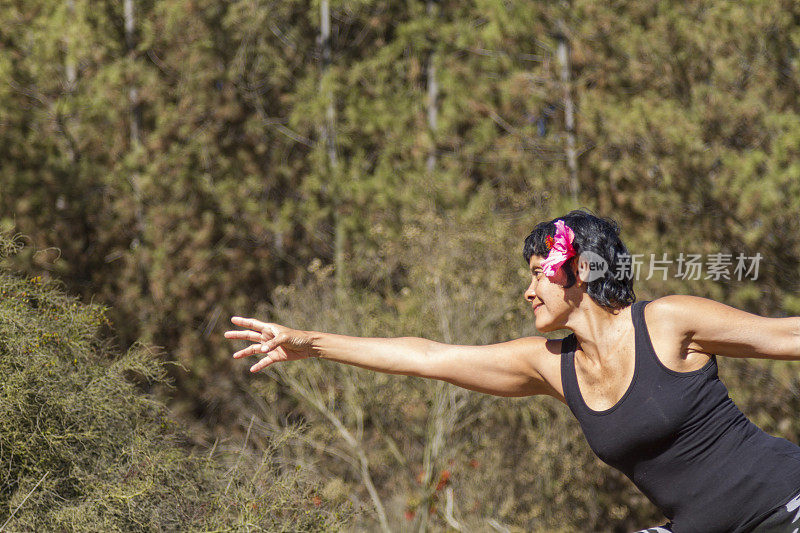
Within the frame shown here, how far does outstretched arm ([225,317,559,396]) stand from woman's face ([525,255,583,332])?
20 cm

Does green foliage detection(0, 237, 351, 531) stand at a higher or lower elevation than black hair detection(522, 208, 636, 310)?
lower

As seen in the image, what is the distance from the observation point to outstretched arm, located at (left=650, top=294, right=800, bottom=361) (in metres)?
2.35

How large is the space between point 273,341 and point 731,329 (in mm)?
1441

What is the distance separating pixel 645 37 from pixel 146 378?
9.48 metres

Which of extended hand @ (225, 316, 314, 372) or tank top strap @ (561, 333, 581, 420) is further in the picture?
extended hand @ (225, 316, 314, 372)

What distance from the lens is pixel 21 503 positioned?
2621 mm

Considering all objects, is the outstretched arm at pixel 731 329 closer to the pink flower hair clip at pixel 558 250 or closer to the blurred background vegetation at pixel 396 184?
the pink flower hair clip at pixel 558 250

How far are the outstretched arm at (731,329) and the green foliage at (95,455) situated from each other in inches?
54.9

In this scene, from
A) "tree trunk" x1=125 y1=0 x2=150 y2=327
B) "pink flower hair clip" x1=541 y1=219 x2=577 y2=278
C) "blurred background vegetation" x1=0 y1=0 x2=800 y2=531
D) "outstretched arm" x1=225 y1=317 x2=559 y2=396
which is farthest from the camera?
"tree trunk" x1=125 y1=0 x2=150 y2=327

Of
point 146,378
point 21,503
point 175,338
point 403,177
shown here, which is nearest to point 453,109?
point 403,177

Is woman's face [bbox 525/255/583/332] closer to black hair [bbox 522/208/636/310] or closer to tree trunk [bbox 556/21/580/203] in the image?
black hair [bbox 522/208/636/310]

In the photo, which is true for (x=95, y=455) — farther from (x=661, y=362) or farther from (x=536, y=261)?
(x=661, y=362)

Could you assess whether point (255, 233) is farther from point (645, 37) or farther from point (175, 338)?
point (645, 37)

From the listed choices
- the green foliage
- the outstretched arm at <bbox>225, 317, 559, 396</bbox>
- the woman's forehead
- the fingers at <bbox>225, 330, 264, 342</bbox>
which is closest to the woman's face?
the woman's forehead
